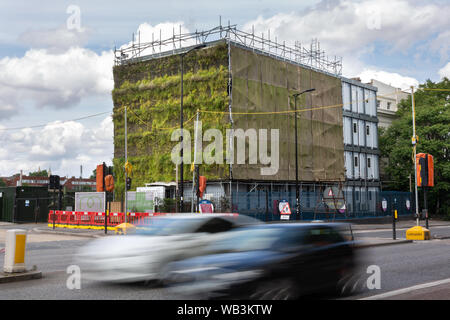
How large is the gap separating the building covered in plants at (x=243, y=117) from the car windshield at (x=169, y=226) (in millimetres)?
24256

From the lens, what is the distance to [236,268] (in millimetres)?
6871

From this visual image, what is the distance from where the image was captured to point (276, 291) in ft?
22.7

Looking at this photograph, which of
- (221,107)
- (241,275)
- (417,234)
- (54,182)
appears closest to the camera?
(241,275)

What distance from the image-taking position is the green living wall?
4034 cm

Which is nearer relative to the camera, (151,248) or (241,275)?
(241,275)

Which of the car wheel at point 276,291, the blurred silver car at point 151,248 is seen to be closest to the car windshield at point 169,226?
the blurred silver car at point 151,248

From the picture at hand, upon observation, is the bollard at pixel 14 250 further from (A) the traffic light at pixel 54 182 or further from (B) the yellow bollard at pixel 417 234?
(A) the traffic light at pixel 54 182

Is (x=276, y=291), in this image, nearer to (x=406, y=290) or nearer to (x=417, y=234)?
(x=406, y=290)

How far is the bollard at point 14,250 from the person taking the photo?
10031mm

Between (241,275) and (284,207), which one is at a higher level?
(284,207)

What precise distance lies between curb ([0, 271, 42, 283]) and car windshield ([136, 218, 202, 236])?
8.34 ft

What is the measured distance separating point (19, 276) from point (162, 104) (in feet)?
114

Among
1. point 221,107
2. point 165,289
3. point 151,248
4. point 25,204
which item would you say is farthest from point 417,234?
point 25,204

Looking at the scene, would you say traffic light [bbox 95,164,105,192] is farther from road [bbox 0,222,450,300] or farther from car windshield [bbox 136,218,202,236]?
car windshield [bbox 136,218,202,236]
